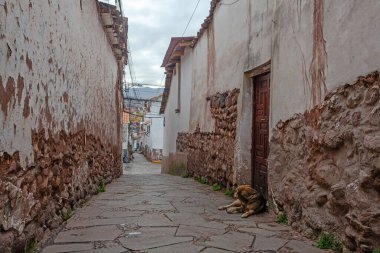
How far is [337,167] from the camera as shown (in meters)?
3.01

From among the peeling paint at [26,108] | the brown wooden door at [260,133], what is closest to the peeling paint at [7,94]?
the peeling paint at [26,108]

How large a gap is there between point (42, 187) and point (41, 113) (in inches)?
24.5

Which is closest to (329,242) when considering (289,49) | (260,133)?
(289,49)

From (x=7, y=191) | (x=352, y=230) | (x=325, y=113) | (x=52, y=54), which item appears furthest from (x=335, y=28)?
(x=7, y=191)

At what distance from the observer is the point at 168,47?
39.3 ft

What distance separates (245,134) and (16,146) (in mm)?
3839

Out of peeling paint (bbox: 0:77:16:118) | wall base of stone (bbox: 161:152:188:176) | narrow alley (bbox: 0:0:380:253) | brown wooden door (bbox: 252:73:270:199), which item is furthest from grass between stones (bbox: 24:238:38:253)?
wall base of stone (bbox: 161:152:188:176)

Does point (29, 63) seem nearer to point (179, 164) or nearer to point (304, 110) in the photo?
point (304, 110)

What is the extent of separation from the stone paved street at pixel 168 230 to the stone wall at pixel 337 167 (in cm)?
32

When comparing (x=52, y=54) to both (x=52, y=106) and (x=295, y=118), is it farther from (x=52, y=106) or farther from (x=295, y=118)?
(x=295, y=118)

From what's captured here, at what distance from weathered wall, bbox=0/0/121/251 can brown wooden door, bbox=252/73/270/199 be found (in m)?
2.48

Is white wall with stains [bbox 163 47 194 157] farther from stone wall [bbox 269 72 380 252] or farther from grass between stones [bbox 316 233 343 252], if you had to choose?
grass between stones [bbox 316 233 343 252]

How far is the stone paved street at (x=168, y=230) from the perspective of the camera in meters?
3.04

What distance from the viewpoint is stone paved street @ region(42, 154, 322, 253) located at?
3.04 m
